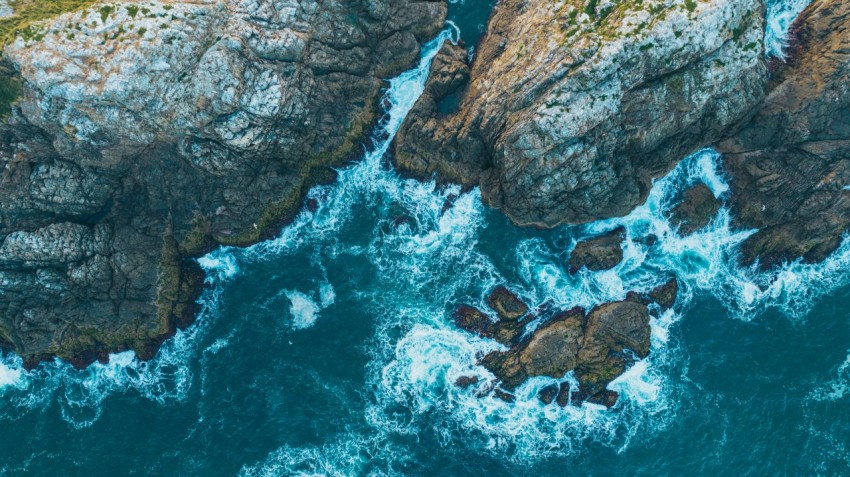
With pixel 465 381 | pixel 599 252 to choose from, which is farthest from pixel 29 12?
pixel 599 252

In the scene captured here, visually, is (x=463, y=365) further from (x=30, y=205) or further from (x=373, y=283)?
(x=30, y=205)

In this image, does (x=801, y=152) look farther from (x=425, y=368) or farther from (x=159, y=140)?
(x=159, y=140)

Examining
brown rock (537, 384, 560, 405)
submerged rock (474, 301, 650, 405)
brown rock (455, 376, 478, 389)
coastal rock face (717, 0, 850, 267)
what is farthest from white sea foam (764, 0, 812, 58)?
brown rock (455, 376, 478, 389)

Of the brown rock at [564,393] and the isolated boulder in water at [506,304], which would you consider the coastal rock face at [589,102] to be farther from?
the brown rock at [564,393]

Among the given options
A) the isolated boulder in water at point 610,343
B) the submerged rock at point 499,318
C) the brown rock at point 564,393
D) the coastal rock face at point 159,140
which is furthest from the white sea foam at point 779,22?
the brown rock at point 564,393

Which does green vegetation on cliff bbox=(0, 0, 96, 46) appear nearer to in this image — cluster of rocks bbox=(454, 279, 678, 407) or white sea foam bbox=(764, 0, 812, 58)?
cluster of rocks bbox=(454, 279, 678, 407)
